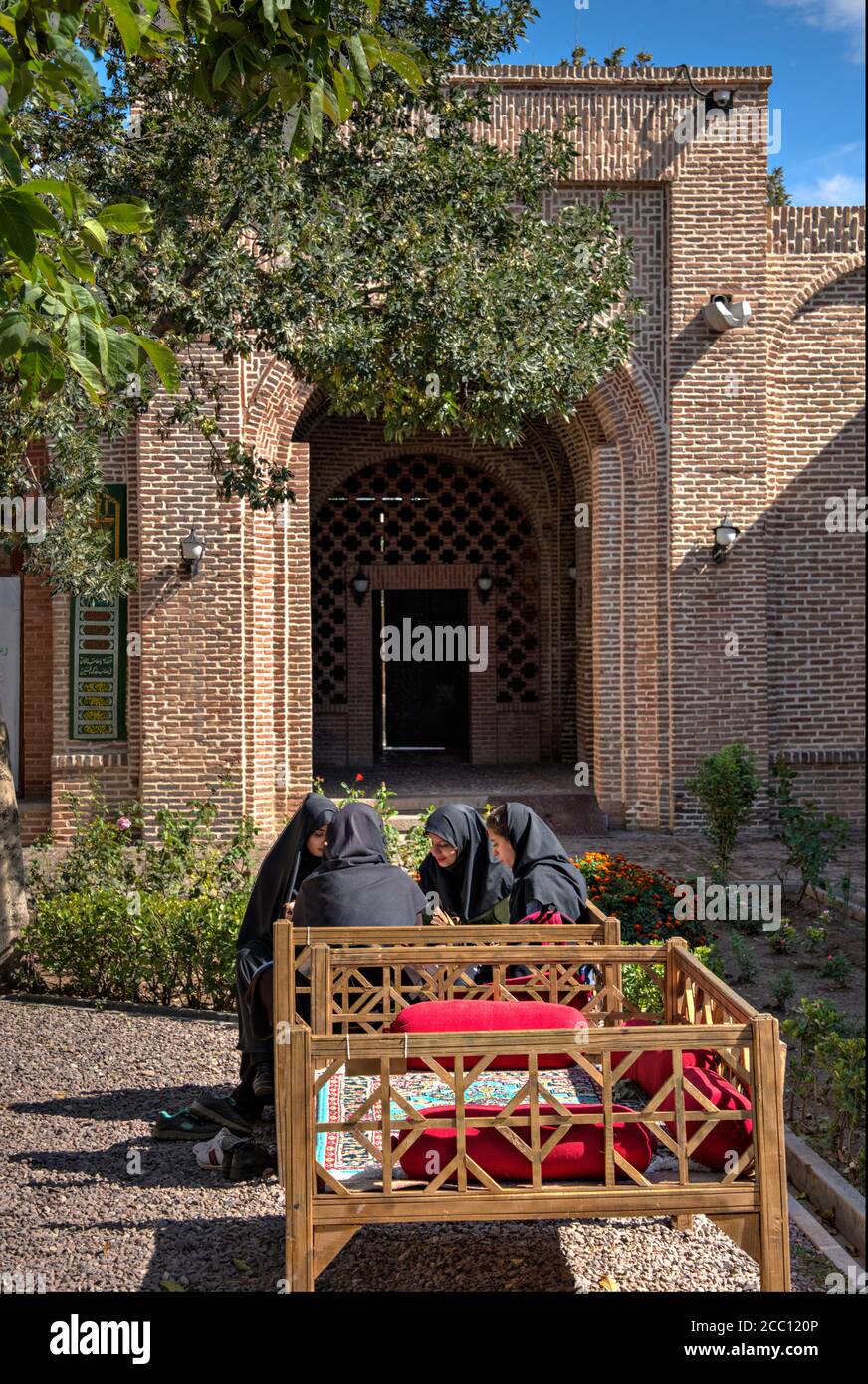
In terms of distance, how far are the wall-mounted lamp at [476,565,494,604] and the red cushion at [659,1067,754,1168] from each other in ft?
44.8

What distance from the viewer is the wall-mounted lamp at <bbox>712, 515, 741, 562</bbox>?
12461 millimetres

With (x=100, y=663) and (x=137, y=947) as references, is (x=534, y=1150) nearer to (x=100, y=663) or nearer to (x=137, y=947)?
(x=137, y=947)

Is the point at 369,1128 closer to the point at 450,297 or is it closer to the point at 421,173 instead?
the point at 450,297

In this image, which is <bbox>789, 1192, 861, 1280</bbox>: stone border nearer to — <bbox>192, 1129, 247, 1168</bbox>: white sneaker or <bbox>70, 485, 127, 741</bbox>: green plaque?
<bbox>192, 1129, 247, 1168</bbox>: white sneaker

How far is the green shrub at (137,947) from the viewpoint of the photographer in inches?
275

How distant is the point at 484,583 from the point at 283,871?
1188 cm

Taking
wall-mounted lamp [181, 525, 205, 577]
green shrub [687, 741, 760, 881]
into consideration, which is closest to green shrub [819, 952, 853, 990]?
green shrub [687, 741, 760, 881]

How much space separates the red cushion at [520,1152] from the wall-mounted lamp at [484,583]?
13.9 m

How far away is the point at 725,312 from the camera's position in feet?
40.1

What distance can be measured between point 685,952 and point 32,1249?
7.24 ft

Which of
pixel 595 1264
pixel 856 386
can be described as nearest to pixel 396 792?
pixel 856 386

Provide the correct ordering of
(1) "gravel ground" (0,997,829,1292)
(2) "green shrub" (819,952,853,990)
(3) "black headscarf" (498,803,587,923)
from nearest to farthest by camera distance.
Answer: (1) "gravel ground" (0,997,829,1292), (3) "black headscarf" (498,803,587,923), (2) "green shrub" (819,952,853,990)

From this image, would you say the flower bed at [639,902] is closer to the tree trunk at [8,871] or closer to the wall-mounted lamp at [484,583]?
the tree trunk at [8,871]

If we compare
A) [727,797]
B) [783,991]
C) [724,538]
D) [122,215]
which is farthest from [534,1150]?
[724,538]
